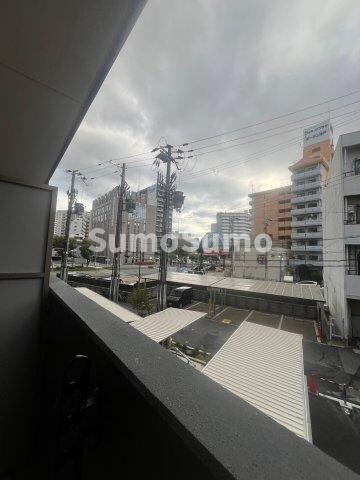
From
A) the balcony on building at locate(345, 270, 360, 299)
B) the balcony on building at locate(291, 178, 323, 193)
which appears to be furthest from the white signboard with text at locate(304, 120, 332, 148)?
the balcony on building at locate(345, 270, 360, 299)

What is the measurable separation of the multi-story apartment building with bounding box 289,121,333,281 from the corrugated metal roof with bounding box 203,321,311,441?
94.9 ft

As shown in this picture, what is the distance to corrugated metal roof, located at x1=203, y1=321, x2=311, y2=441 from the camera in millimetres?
4452

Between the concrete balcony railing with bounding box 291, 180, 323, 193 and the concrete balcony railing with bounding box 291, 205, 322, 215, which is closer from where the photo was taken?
the concrete balcony railing with bounding box 291, 205, 322, 215

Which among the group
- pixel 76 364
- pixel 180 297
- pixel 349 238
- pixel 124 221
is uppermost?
pixel 124 221

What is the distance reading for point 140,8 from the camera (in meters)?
1.01

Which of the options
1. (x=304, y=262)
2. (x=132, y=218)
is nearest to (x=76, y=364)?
(x=304, y=262)

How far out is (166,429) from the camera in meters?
0.71

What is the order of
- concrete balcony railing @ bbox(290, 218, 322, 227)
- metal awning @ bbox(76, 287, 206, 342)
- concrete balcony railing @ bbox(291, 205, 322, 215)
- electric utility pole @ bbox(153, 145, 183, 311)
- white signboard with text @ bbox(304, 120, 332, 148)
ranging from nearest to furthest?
1. metal awning @ bbox(76, 287, 206, 342)
2. electric utility pole @ bbox(153, 145, 183, 311)
3. concrete balcony railing @ bbox(290, 218, 322, 227)
4. concrete balcony railing @ bbox(291, 205, 322, 215)
5. white signboard with text @ bbox(304, 120, 332, 148)

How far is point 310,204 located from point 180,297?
2907 centimetres

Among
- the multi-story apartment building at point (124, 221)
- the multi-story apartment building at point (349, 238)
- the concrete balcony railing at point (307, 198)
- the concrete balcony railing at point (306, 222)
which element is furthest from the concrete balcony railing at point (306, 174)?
the multi-story apartment building at point (124, 221)

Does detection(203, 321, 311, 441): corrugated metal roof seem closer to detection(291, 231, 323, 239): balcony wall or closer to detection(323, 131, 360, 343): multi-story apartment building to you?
detection(323, 131, 360, 343): multi-story apartment building

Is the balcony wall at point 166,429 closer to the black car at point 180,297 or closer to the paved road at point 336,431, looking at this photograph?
the paved road at point 336,431

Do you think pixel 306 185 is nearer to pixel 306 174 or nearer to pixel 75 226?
pixel 306 174

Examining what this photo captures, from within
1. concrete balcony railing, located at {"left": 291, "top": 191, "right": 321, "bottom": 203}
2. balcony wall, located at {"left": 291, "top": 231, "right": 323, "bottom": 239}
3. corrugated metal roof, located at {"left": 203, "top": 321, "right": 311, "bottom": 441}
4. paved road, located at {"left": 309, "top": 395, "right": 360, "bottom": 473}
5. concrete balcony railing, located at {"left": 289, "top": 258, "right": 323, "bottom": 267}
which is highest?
concrete balcony railing, located at {"left": 291, "top": 191, "right": 321, "bottom": 203}
